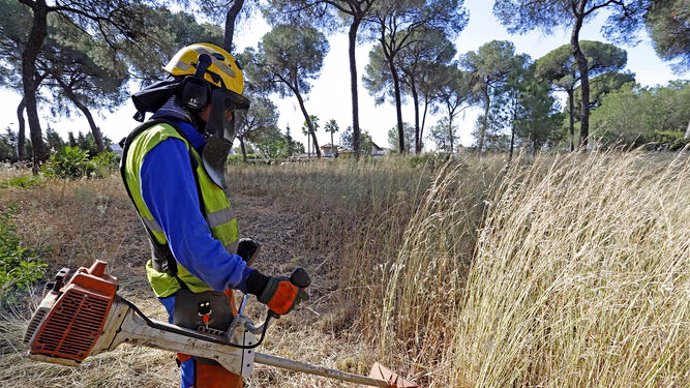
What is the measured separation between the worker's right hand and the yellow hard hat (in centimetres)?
90

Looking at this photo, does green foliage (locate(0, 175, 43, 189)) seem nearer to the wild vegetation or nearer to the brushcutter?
the wild vegetation

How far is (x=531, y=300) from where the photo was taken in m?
1.68

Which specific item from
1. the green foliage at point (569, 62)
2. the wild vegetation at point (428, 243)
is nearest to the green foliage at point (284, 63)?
the wild vegetation at point (428, 243)

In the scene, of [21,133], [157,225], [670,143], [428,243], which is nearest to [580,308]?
[428,243]

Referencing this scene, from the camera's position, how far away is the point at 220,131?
1.26 meters

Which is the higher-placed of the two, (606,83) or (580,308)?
(606,83)

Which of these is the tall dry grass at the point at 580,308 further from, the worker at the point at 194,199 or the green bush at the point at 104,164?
the green bush at the point at 104,164

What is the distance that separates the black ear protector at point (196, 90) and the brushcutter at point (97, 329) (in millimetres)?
667

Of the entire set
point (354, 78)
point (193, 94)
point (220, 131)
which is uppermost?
point (354, 78)

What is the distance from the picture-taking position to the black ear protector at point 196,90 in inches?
49.2

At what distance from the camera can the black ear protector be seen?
1.25 m

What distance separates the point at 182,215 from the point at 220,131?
422 mm

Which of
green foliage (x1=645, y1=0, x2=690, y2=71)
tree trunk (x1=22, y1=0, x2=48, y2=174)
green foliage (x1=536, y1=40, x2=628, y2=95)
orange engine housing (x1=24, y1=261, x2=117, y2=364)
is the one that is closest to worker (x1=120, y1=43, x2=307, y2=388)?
orange engine housing (x1=24, y1=261, x2=117, y2=364)

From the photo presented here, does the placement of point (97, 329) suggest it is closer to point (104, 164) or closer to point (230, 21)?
point (104, 164)
